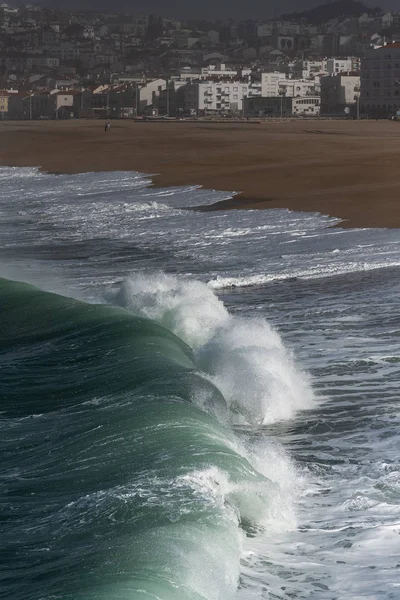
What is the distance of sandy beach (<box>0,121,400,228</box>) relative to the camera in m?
22.4

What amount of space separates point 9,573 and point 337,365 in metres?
4.79

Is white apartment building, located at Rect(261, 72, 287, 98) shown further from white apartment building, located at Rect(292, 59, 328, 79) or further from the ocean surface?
the ocean surface

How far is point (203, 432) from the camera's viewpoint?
728 cm

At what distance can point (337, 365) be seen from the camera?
9.77 m

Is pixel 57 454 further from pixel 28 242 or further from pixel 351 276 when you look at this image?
pixel 28 242

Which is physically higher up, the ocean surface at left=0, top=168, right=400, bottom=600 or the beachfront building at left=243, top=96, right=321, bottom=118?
the beachfront building at left=243, top=96, right=321, bottom=118

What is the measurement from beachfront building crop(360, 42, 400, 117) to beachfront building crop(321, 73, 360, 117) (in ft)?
17.6

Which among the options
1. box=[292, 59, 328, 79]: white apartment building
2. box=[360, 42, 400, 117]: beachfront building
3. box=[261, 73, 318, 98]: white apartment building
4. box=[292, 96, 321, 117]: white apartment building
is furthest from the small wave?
box=[292, 59, 328, 79]: white apartment building

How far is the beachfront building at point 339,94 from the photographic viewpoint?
115 metres

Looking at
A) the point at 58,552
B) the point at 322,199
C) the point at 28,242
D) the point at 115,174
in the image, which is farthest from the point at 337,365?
the point at 115,174

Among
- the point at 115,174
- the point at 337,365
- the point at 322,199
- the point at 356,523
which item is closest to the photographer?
the point at 356,523

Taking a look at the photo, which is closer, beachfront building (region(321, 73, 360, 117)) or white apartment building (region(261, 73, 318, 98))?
beachfront building (region(321, 73, 360, 117))

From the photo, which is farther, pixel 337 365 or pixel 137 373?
pixel 337 365

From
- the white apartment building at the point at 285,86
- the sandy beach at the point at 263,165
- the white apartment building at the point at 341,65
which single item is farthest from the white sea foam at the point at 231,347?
the white apartment building at the point at 341,65
